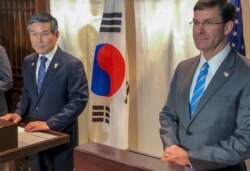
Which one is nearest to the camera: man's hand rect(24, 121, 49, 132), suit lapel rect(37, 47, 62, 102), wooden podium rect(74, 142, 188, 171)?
wooden podium rect(74, 142, 188, 171)

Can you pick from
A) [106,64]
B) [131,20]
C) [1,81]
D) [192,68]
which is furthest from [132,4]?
[192,68]

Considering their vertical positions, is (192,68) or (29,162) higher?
(192,68)

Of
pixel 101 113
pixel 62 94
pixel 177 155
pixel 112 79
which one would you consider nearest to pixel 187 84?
pixel 177 155

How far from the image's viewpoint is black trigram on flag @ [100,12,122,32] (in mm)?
3438

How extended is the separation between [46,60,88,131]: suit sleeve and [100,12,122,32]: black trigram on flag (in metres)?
0.99

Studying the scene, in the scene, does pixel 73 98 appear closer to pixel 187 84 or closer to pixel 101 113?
pixel 187 84

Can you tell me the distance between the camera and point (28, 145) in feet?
6.23

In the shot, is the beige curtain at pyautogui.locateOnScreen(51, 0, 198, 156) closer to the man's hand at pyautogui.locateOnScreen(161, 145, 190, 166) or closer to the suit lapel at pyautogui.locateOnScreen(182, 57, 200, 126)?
the suit lapel at pyautogui.locateOnScreen(182, 57, 200, 126)

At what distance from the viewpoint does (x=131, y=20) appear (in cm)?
348

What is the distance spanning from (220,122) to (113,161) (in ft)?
2.57

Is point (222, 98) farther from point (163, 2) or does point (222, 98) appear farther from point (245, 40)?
point (163, 2)

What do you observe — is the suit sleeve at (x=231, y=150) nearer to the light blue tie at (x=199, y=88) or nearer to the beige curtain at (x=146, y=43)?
the light blue tie at (x=199, y=88)

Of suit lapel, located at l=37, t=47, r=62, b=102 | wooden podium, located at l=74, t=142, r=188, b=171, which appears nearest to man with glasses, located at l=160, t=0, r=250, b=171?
wooden podium, located at l=74, t=142, r=188, b=171

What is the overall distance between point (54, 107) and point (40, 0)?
1813 mm
